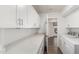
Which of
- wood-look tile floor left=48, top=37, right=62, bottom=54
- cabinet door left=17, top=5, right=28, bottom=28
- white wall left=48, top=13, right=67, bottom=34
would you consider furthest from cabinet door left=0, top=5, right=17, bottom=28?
white wall left=48, top=13, right=67, bottom=34

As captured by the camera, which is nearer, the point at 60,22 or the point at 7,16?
the point at 7,16

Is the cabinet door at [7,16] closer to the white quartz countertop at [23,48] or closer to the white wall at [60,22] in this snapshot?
the white quartz countertop at [23,48]

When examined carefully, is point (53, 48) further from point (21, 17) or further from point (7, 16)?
point (7, 16)

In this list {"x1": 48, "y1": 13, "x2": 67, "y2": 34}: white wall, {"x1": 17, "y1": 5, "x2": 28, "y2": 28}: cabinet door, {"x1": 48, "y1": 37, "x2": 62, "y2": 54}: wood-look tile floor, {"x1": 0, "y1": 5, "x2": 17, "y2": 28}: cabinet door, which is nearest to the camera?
→ {"x1": 0, "y1": 5, "x2": 17, "y2": 28}: cabinet door

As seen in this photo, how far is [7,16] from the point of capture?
5.01 ft

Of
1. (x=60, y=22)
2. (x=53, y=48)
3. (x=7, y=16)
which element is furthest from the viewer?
(x=60, y=22)

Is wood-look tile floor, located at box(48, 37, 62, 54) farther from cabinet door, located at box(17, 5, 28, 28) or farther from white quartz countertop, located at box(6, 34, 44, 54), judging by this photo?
cabinet door, located at box(17, 5, 28, 28)

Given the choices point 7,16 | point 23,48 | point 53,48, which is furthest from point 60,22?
point 7,16

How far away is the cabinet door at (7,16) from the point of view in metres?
Answer: 1.44

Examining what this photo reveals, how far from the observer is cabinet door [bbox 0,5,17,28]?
1.44 metres

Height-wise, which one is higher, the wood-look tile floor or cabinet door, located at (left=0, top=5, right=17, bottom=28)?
cabinet door, located at (left=0, top=5, right=17, bottom=28)
